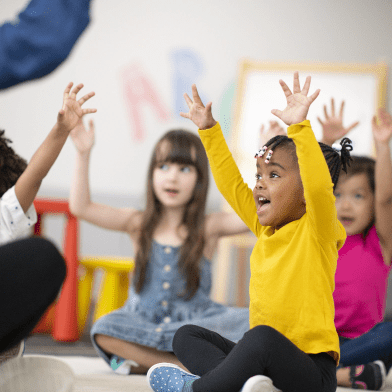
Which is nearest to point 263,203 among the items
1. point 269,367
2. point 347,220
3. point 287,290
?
point 287,290

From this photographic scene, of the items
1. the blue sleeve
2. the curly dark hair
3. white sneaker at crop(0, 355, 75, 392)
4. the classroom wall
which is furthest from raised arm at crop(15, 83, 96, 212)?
the classroom wall

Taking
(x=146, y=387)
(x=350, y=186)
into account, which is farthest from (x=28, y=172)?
(x=350, y=186)

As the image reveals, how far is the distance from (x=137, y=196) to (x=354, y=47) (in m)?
1.34

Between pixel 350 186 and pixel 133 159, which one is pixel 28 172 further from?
pixel 133 159

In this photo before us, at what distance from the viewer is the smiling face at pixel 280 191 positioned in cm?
74

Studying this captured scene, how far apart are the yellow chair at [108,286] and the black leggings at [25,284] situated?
0.93 meters

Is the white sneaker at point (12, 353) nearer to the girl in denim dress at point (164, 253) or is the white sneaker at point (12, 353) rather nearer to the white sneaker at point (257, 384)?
the girl in denim dress at point (164, 253)

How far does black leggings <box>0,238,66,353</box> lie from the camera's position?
0.52m

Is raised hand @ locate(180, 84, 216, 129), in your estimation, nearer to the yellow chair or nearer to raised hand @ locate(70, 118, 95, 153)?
raised hand @ locate(70, 118, 95, 153)

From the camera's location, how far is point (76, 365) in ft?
3.54

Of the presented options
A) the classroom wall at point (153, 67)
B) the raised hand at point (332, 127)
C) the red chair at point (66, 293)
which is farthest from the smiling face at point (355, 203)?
the classroom wall at point (153, 67)

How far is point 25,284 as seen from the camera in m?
0.54

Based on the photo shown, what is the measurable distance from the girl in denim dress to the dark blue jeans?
0.23 meters

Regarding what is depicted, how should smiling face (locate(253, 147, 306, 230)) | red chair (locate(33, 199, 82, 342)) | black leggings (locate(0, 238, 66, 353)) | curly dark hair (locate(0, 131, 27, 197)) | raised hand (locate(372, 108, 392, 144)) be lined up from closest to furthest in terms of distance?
black leggings (locate(0, 238, 66, 353))
smiling face (locate(253, 147, 306, 230))
curly dark hair (locate(0, 131, 27, 197))
raised hand (locate(372, 108, 392, 144))
red chair (locate(33, 199, 82, 342))
